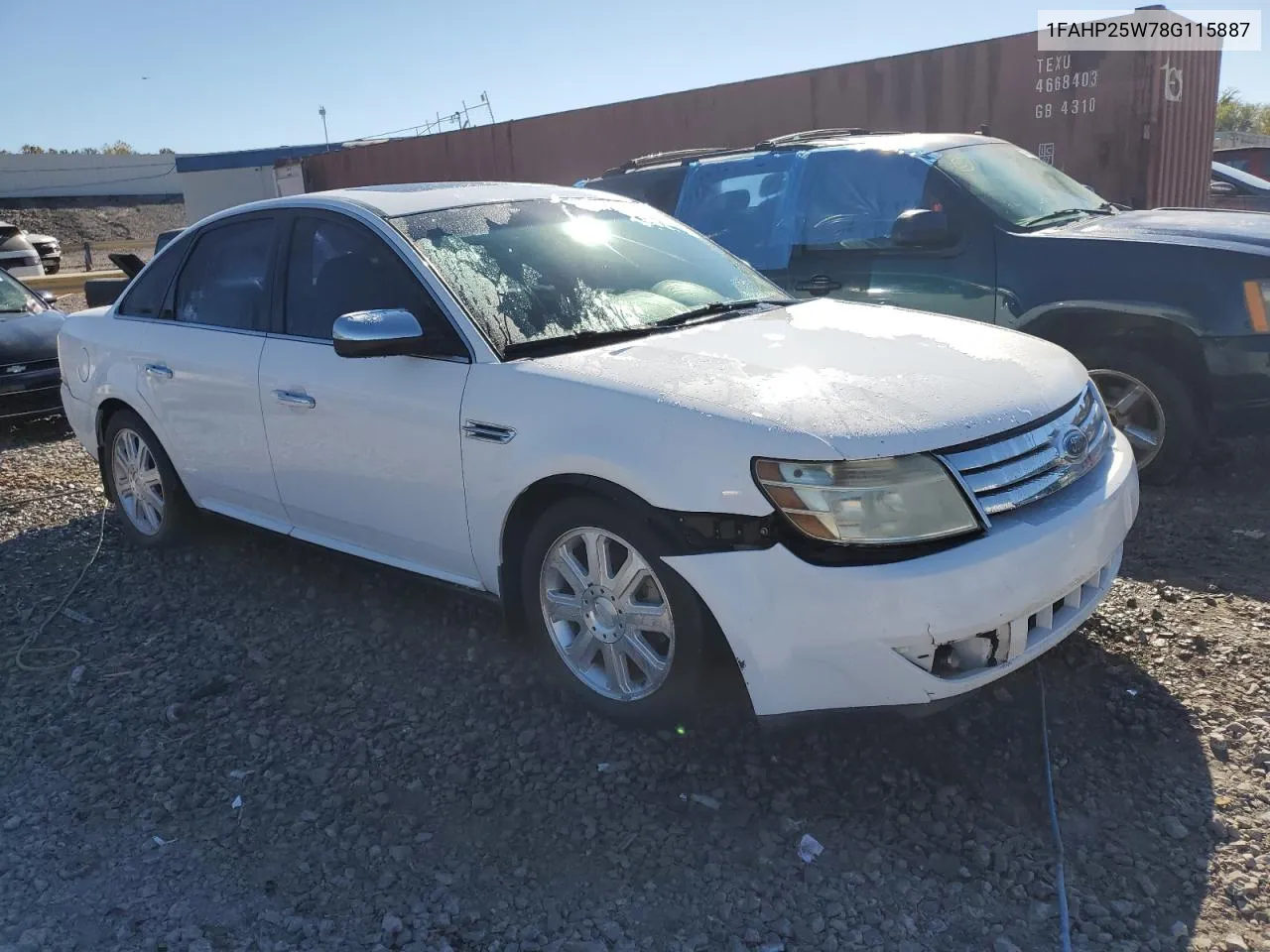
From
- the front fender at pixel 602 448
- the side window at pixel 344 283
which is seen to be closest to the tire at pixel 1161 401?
the front fender at pixel 602 448

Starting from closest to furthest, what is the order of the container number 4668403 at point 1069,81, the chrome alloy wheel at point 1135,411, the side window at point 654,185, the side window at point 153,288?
1. the side window at point 153,288
2. the chrome alloy wheel at point 1135,411
3. the side window at point 654,185
4. the container number 4668403 at point 1069,81

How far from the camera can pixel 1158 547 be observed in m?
4.41

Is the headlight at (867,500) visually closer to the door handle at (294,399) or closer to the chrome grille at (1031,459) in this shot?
the chrome grille at (1031,459)

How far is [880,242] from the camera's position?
18.6 feet

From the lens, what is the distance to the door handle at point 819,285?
5.74 meters

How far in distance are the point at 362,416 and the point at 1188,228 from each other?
4.16 meters

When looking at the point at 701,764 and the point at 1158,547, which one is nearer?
the point at 701,764

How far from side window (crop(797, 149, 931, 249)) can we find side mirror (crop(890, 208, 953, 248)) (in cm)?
24

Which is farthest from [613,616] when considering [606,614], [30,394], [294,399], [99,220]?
[99,220]

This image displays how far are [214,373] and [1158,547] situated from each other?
403 centimetres

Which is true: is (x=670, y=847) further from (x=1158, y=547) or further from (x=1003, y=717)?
(x=1158, y=547)

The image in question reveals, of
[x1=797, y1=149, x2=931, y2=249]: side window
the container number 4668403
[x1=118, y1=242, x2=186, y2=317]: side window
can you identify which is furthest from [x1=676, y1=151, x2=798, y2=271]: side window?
the container number 4668403

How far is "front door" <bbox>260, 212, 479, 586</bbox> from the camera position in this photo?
3.42 meters

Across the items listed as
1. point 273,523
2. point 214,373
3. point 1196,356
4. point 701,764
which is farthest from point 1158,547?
point 214,373
